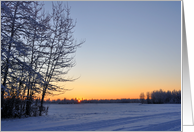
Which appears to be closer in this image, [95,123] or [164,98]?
[95,123]

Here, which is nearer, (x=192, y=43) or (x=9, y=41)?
(x=192, y=43)

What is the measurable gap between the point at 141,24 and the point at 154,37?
1.35m

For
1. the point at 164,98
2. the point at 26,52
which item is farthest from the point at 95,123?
the point at 164,98

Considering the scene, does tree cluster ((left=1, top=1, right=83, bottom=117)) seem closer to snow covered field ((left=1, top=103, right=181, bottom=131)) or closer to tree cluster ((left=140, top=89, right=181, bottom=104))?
snow covered field ((left=1, top=103, right=181, bottom=131))

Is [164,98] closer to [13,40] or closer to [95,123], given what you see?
[95,123]

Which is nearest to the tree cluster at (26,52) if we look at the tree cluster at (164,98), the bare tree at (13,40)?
the bare tree at (13,40)

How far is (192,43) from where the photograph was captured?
4.81 meters

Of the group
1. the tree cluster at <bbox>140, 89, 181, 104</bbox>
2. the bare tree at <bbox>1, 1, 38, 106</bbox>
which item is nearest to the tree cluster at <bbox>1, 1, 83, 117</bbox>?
the bare tree at <bbox>1, 1, 38, 106</bbox>

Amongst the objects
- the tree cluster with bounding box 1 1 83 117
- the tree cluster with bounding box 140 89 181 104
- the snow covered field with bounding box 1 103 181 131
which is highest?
the tree cluster with bounding box 1 1 83 117

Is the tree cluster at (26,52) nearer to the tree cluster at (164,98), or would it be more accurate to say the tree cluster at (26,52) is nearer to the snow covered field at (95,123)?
the snow covered field at (95,123)

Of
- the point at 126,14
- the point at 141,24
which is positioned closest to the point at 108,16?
the point at 126,14

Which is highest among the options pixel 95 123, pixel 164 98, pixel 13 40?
pixel 13 40

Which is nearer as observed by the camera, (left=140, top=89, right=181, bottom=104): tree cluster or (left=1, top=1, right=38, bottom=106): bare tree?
(left=1, top=1, right=38, bottom=106): bare tree

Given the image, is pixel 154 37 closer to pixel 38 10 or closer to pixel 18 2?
pixel 38 10
